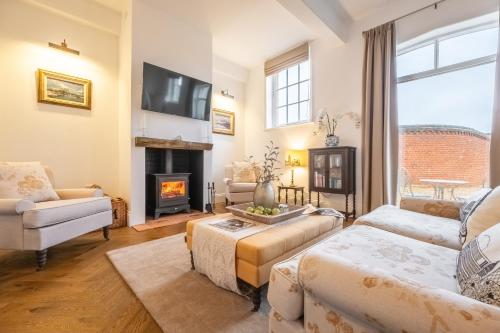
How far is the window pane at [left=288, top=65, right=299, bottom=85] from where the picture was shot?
4.64m

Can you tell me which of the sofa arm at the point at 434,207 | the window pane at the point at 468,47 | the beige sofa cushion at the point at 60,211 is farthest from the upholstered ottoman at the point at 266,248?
the window pane at the point at 468,47

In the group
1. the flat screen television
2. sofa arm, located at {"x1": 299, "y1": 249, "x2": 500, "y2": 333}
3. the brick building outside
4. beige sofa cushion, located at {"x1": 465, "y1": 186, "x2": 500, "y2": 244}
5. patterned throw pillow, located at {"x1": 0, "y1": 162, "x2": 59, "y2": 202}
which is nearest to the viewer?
sofa arm, located at {"x1": 299, "y1": 249, "x2": 500, "y2": 333}

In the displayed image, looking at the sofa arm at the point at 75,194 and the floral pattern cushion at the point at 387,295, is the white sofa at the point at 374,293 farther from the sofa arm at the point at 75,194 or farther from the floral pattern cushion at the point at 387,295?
the sofa arm at the point at 75,194

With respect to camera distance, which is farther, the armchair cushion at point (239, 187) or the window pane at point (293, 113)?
the window pane at point (293, 113)

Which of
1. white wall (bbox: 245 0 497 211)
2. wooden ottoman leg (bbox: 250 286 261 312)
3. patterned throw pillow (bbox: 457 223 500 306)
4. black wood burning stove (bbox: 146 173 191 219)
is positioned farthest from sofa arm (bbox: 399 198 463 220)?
black wood burning stove (bbox: 146 173 191 219)

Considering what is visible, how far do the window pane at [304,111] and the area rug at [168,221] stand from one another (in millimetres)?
2688

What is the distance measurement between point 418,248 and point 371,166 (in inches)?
91.0

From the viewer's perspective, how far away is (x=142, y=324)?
1.25 meters

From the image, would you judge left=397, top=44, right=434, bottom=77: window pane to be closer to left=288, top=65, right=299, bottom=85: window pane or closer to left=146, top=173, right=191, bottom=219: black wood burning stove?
left=288, top=65, right=299, bottom=85: window pane

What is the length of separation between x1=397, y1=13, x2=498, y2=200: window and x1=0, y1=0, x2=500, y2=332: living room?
17 mm

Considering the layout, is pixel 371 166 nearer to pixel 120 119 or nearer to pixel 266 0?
pixel 266 0

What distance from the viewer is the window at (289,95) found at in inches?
177

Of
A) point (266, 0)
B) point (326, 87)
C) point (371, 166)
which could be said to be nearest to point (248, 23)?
point (266, 0)

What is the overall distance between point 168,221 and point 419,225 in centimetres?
299
